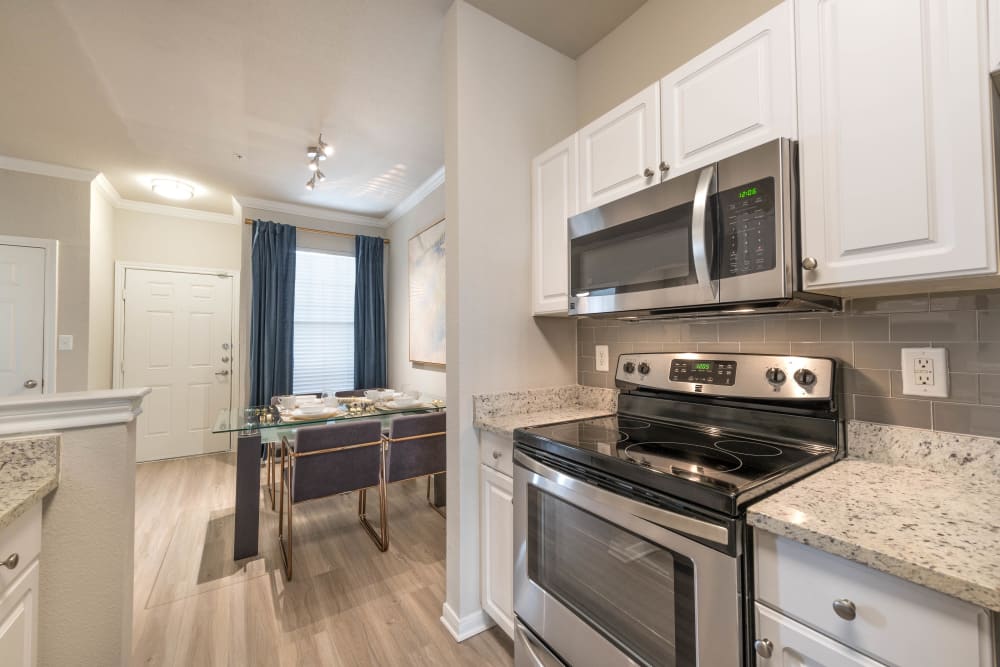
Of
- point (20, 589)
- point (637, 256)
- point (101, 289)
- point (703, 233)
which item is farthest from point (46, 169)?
point (703, 233)

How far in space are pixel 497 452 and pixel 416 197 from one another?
322 cm

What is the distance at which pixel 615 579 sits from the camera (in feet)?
3.59

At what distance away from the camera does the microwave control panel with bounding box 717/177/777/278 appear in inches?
41.6

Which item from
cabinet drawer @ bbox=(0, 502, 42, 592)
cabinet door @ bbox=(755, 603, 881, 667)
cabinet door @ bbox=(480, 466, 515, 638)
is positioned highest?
cabinet drawer @ bbox=(0, 502, 42, 592)

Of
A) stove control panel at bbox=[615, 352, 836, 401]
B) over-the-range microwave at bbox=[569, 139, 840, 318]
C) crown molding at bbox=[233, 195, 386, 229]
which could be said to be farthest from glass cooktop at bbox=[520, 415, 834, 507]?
crown molding at bbox=[233, 195, 386, 229]

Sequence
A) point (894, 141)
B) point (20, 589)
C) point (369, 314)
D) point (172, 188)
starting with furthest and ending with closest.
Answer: point (369, 314) < point (172, 188) < point (20, 589) < point (894, 141)

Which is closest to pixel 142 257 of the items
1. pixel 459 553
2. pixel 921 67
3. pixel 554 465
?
pixel 459 553

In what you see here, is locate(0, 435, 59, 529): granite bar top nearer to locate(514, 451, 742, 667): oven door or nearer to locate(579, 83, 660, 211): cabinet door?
locate(514, 451, 742, 667): oven door

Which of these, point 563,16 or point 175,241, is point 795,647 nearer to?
point 563,16

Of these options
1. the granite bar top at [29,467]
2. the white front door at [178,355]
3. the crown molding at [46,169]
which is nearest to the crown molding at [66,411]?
the granite bar top at [29,467]

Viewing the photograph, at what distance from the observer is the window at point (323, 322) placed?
444cm

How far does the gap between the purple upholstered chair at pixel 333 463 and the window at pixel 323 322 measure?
216 centimetres

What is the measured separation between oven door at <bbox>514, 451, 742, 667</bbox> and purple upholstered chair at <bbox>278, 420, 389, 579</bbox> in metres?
1.22

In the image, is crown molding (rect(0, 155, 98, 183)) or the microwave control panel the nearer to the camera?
the microwave control panel
